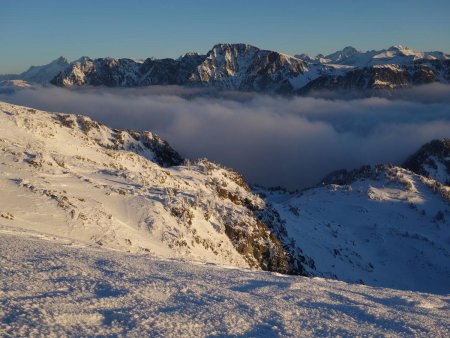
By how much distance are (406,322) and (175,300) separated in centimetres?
626

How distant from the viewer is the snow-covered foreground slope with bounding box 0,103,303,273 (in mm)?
28406

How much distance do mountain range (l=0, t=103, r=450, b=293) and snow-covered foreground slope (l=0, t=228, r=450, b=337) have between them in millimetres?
6655

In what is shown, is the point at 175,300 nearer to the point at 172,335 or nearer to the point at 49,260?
the point at 172,335

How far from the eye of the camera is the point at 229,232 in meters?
42.4

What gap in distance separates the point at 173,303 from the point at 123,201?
2598 centimetres

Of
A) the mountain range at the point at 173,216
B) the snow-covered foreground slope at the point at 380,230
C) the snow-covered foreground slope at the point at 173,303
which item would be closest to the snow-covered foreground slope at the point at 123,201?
the mountain range at the point at 173,216

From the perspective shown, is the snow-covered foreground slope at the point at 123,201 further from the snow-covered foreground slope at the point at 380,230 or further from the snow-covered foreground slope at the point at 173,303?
the snow-covered foreground slope at the point at 380,230

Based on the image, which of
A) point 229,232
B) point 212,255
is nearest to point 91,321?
point 212,255

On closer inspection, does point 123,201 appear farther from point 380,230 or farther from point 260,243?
point 380,230

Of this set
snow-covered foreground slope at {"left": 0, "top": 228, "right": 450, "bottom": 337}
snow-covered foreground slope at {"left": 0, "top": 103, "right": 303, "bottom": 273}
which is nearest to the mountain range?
snow-covered foreground slope at {"left": 0, "top": 103, "right": 303, "bottom": 273}

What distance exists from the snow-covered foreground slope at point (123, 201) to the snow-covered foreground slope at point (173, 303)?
10.0m

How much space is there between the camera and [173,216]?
37188 mm

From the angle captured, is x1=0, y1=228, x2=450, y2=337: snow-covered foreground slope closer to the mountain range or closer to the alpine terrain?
the alpine terrain

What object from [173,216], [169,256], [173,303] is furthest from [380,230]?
[173,303]
